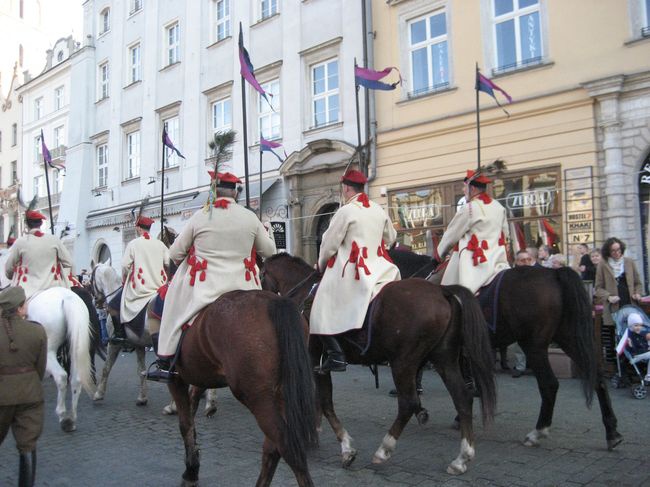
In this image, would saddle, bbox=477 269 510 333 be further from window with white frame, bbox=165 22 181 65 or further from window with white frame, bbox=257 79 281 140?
window with white frame, bbox=165 22 181 65

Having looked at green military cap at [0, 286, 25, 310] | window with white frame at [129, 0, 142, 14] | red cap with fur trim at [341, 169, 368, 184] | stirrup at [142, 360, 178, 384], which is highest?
window with white frame at [129, 0, 142, 14]

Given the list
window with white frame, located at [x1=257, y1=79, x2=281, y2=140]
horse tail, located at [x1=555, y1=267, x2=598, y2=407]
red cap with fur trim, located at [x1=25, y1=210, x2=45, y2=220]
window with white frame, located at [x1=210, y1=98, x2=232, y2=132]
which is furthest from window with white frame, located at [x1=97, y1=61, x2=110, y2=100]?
horse tail, located at [x1=555, y1=267, x2=598, y2=407]

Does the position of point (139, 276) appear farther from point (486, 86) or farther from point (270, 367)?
point (486, 86)

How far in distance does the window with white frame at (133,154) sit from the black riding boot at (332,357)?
2034 cm

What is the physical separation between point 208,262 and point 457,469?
243cm

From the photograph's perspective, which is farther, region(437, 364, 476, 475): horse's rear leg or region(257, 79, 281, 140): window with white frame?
region(257, 79, 281, 140): window with white frame

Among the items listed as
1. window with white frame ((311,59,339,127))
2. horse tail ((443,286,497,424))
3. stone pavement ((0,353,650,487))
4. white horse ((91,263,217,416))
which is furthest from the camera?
window with white frame ((311,59,339,127))

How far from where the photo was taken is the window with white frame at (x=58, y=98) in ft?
105

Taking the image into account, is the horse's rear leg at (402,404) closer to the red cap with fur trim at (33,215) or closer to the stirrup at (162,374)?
the stirrup at (162,374)

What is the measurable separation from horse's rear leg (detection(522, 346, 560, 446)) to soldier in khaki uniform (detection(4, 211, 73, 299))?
5.53 meters

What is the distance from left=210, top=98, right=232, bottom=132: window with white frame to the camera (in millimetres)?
20264

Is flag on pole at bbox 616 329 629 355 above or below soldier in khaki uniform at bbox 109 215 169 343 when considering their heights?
below

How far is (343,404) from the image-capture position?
7535 millimetres

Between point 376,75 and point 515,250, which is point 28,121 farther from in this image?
point 515,250
